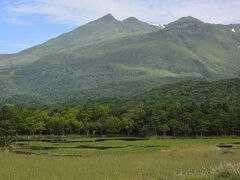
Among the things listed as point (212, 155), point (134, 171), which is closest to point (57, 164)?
point (134, 171)

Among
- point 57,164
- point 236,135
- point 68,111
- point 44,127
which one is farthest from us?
point 68,111

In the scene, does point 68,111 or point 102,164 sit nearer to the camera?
point 102,164

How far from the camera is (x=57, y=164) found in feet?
168

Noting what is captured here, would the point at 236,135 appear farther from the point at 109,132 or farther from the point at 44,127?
the point at 44,127

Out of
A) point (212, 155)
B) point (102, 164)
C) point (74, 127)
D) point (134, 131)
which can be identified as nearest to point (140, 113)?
point (134, 131)

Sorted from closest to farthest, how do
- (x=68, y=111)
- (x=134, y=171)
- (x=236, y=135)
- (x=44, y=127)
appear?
(x=134, y=171) < (x=236, y=135) < (x=44, y=127) < (x=68, y=111)

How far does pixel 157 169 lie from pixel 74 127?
114 meters

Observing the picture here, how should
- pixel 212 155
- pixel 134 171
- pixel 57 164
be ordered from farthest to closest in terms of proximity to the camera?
pixel 212 155, pixel 57 164, pixel 134 171

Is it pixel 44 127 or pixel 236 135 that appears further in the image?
pixel 44 127

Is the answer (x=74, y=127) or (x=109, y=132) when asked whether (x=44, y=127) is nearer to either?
(x=74, y=127)

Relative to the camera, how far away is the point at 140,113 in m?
156

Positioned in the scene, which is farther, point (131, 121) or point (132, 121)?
point (132, 121)

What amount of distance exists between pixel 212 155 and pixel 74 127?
329ft

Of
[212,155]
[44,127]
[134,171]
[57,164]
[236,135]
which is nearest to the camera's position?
[134,171]
